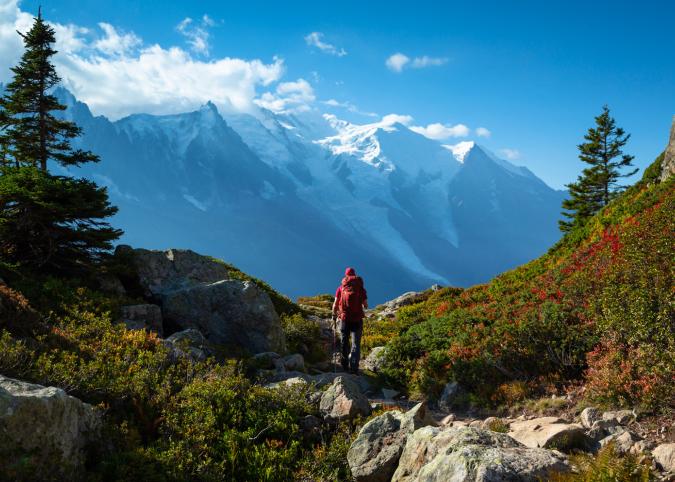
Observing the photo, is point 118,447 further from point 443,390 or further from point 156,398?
point 443,390

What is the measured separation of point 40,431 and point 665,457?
27.8ft

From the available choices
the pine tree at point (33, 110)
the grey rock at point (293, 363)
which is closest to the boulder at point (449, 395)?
the grey rock at point (293, 363)

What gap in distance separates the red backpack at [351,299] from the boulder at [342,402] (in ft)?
13.0

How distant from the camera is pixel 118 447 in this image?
22.3 feet

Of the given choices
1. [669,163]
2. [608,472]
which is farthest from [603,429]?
[669,163]

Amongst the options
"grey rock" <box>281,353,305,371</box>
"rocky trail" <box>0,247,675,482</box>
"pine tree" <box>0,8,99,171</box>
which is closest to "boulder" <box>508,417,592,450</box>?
"rocky trail" <box>0,247,675,482</box>

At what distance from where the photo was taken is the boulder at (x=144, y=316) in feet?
42.8

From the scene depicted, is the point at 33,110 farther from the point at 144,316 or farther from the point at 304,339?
the point at 304,339

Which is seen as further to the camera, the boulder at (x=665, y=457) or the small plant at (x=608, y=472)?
the boulder at (x=665, y=457)

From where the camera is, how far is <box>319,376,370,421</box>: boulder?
8.52 metres

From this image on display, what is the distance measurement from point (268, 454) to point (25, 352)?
16.3ft

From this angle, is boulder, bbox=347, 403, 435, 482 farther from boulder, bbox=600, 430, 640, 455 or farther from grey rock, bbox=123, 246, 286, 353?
grey rock, bbox=123, 246, 286, 353

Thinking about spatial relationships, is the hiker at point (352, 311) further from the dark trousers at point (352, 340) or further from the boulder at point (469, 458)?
the boulder at point (469, 458)

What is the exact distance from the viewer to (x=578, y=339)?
10.7m
